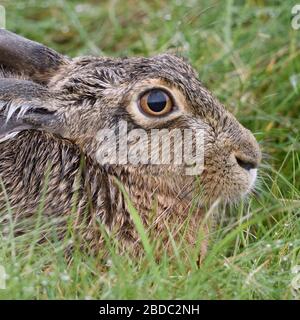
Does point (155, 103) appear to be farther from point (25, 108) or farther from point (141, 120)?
point (25, 108)

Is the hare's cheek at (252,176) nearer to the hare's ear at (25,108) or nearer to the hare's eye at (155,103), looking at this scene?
the hare's eye at (155,103)

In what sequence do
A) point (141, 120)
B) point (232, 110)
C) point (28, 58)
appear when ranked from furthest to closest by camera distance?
point (232, 110) → point (28, 58) → point (141, 120)

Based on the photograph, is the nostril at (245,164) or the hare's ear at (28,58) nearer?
the nostril at (245,164)

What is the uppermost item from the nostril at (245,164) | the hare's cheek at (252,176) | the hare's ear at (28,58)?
the hare's ear at (28,58)

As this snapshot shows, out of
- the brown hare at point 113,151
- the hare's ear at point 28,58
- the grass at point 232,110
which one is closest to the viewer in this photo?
the grass at point 232,110

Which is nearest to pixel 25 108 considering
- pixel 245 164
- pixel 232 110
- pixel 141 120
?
pixel 141 120

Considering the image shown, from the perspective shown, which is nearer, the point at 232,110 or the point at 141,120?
the point at 141,120

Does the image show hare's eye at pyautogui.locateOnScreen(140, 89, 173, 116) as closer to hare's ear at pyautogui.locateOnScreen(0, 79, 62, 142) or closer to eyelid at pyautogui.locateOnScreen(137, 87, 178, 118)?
eyelid at pyautogui.locateOnScreen(137, 87, 178, 118)

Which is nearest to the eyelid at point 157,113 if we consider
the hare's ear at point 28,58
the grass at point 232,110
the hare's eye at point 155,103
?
the hare's eye at point 155,103
